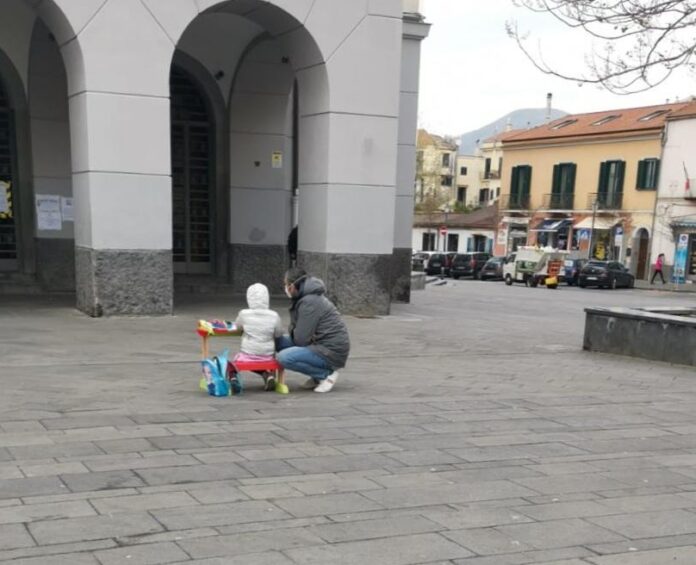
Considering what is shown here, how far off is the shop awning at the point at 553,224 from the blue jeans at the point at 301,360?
40494 mm

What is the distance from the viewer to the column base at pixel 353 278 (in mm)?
12086

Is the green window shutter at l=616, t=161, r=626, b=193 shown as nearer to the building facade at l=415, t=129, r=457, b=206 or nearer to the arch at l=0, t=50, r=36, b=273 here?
the building facade at l=415, t=129, r=457, b=206

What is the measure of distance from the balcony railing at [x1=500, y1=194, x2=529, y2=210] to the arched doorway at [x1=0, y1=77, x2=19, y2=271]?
127 ft

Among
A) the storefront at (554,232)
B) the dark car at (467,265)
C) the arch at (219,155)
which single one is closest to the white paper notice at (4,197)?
the arch at (219,155)

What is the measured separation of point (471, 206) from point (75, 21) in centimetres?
6771

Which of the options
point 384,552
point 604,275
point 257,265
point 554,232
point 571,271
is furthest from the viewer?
point 554,232

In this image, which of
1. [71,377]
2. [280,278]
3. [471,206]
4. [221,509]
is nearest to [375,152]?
[280,278]

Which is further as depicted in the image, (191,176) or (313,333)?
(191,176)

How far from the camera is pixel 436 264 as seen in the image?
138 ft

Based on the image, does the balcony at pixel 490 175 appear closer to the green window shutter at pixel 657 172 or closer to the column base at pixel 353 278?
the green window shutter at pixel 657 172

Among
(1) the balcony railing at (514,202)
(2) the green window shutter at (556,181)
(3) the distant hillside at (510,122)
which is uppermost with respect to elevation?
(3) the distant hillside at (510,122)

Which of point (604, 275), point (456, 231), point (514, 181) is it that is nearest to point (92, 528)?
point (604, 275)

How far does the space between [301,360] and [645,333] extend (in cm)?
543

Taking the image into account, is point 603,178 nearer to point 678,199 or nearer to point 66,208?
point 678,199
